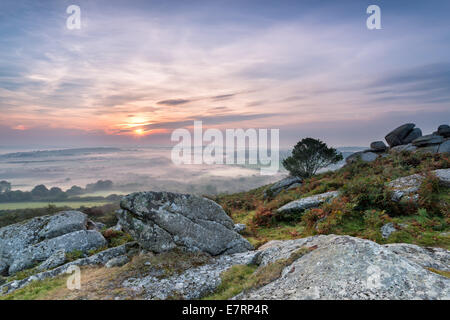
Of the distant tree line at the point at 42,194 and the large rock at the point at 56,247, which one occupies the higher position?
the large rock at the point at 56,247

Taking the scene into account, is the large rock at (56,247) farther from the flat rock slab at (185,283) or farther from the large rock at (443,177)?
the large rock at (443,177)

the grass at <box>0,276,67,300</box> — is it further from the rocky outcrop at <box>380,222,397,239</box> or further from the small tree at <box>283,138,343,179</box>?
the small tree at <box>283,138,343,179</box>

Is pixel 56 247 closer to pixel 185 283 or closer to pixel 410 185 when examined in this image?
pixel 185 283

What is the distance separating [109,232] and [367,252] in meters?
17.0

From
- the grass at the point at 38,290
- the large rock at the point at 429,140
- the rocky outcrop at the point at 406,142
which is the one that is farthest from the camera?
the rocky outcrop at the point at 406,142

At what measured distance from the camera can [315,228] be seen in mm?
12609

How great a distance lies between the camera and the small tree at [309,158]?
40156mm

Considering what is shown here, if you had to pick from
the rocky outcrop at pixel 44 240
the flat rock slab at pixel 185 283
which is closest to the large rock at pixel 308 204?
the flat rock slab at pixel 185 283

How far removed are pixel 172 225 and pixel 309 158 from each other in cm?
3528

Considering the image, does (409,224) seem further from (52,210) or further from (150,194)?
(52,210)

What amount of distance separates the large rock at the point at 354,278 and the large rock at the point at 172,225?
4.58 m

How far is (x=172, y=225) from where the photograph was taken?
35.1 feet
